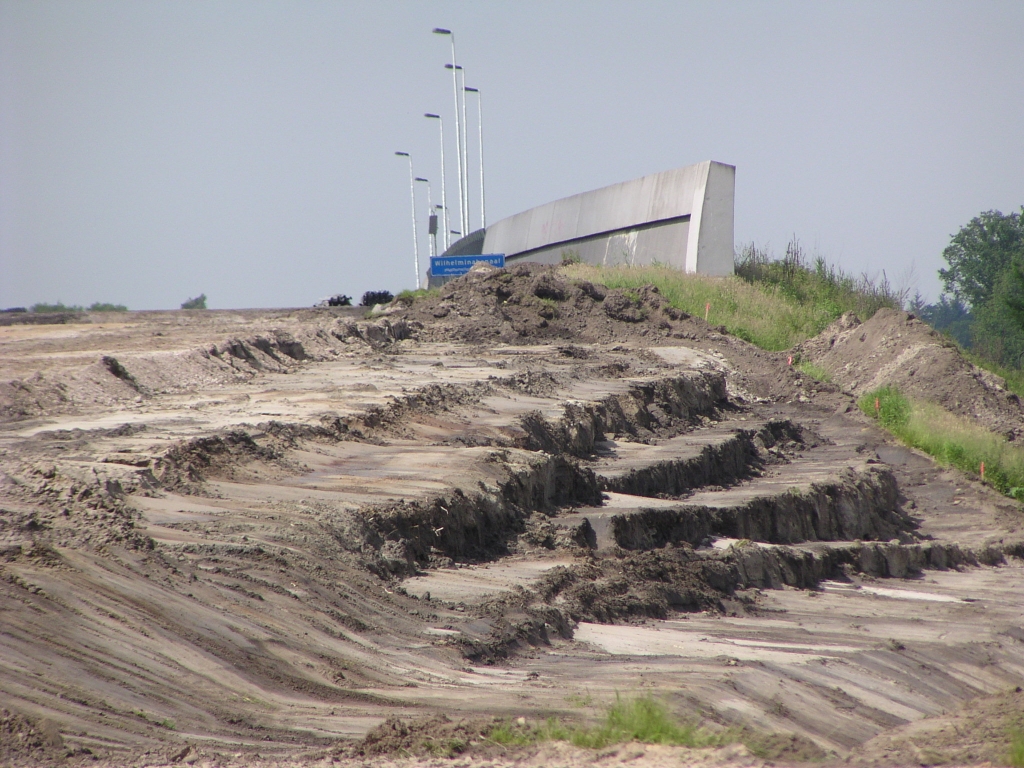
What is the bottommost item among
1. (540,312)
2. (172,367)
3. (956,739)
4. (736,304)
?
(956,739)

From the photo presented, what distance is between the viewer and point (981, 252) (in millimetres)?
66500

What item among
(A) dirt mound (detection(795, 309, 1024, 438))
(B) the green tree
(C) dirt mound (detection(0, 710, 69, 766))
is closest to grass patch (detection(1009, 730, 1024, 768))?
(C) dirt mound (detection(0, 710, 69, 766))

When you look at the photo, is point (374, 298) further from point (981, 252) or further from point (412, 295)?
point (981, 252)

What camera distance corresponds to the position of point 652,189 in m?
26.8

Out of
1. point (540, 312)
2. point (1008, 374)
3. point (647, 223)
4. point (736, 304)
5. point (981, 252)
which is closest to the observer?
point (540, 312)

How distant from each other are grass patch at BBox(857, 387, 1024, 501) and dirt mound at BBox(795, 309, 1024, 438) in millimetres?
482

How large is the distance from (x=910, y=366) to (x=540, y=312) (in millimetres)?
7180

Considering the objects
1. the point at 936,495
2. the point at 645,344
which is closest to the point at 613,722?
the point at 936,495

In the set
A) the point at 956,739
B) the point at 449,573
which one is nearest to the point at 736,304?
the point at 449,573

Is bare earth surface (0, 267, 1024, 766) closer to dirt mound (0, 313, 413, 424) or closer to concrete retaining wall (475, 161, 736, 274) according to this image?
dirt mound (0, 313, 413, 424)

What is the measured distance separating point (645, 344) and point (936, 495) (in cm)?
675

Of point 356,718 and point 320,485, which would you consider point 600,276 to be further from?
point 356,718

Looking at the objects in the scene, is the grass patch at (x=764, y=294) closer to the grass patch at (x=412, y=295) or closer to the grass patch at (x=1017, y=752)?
the grass patch at (x=412, y=295)

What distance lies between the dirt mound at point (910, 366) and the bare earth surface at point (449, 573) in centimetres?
309
